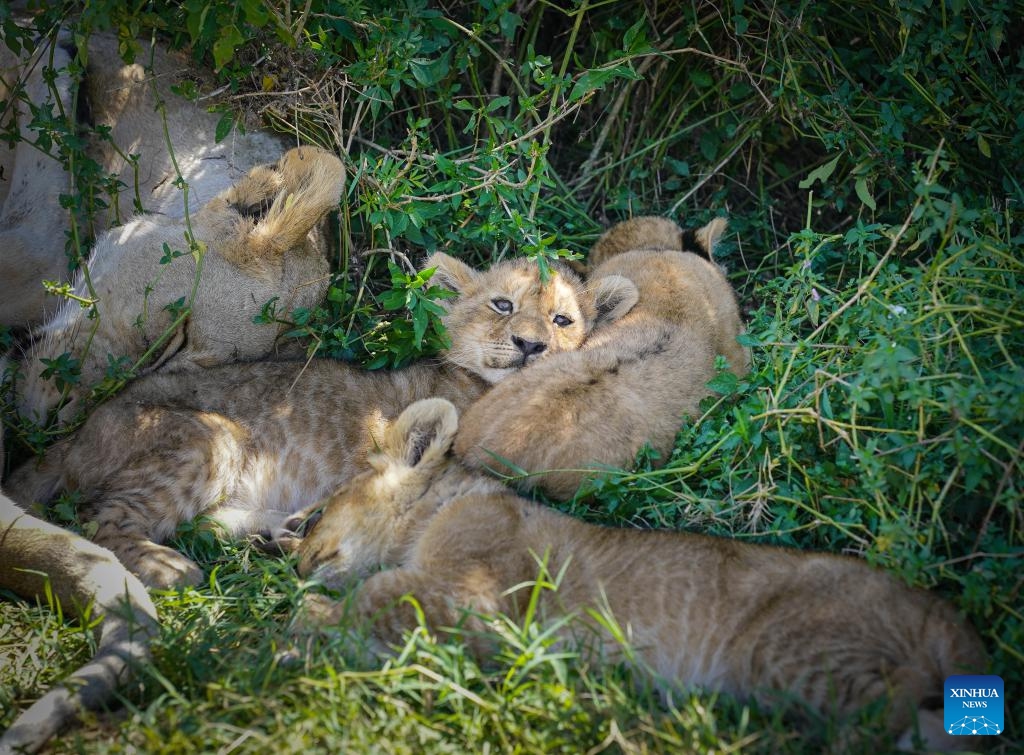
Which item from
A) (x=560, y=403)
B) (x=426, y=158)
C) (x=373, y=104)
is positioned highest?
(x=373, y=104)

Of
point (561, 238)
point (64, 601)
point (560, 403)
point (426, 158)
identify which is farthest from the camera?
point (561, 238)

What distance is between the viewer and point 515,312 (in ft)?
17.0

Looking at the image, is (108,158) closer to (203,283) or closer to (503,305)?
(203,283)

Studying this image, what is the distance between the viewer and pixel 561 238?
586cm

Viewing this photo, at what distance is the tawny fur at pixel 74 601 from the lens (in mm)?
3086

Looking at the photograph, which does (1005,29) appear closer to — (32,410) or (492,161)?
(492,161)

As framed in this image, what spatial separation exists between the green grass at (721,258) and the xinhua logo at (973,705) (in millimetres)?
80

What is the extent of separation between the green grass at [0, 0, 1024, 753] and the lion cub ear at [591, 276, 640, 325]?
0.47 metres

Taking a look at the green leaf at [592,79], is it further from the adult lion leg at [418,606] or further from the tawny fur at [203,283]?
the adult lion leg at [418,606]

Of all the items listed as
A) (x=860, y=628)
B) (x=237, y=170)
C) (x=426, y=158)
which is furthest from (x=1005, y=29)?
(x=237, y=170)

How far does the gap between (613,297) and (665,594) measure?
204 cm

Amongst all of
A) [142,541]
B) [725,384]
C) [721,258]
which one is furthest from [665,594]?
[721,258]

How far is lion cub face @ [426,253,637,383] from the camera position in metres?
5.06

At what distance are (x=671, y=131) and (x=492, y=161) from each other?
1684 millimetres
